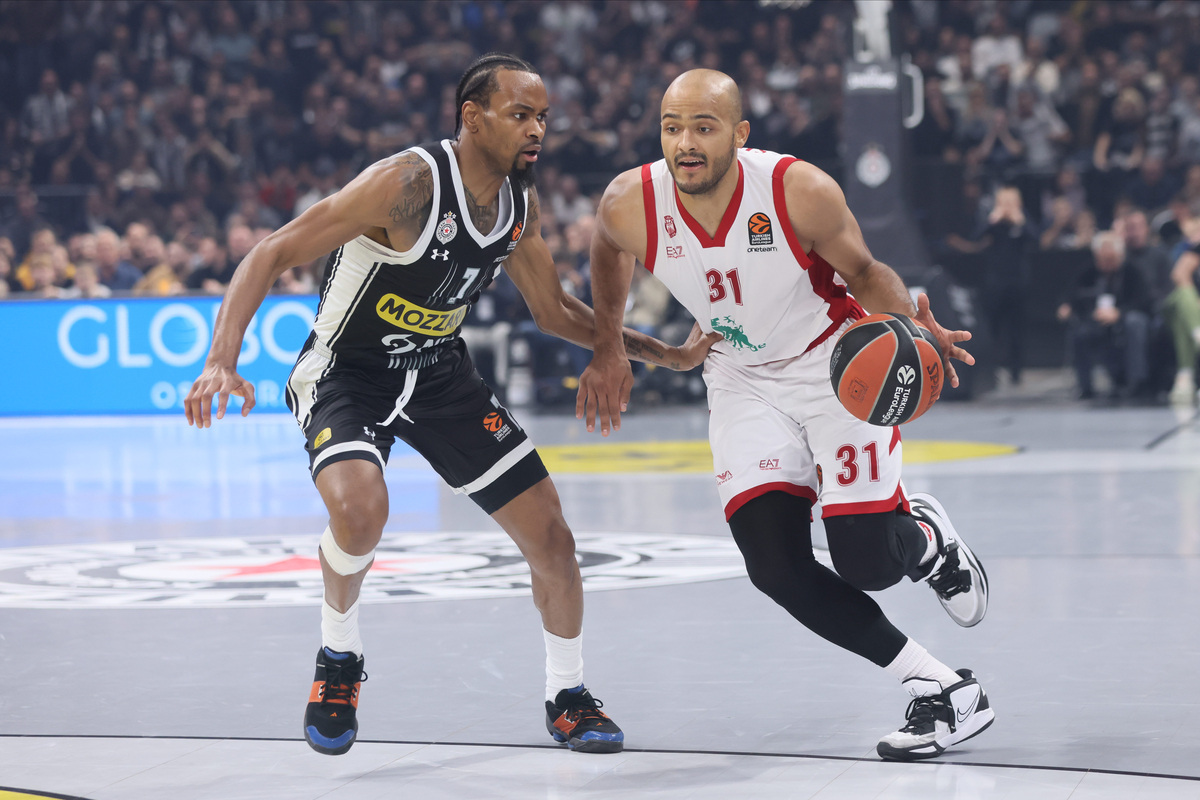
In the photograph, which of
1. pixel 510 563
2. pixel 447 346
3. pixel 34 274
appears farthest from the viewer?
pixel 34 274

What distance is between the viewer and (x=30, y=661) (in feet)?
15.1

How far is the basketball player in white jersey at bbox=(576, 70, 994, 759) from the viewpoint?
144 inches

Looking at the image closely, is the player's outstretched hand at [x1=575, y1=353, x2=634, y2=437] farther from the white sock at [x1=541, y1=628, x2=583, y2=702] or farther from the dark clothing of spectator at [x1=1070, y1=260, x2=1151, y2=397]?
the dark clothing of spectator at [x1=1070, y1=260, x2=1151, y2=397]

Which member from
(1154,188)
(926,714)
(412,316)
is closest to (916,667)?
(926,714)

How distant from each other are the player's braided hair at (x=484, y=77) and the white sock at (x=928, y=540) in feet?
5.28

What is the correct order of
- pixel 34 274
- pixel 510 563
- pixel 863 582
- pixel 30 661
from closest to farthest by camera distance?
pixel 863 582
pixel 30 661
pixel 510 563
pixel 34 274

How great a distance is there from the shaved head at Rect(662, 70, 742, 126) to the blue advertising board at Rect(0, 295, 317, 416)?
379 inches

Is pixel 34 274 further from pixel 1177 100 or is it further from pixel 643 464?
pixel 1177 100

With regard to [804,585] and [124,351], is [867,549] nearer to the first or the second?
[804,585]

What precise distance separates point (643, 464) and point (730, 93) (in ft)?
19.6

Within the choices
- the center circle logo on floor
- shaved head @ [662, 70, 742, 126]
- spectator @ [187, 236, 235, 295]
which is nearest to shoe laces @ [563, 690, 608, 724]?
shaved head @ [662, 70, 742, 126]

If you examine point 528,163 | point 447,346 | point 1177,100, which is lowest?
point 447,346

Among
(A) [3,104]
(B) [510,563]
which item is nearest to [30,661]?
(B) [510,563]

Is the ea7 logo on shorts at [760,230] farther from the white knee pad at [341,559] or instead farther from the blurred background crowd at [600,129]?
the blurred background crowd at [600,129]
